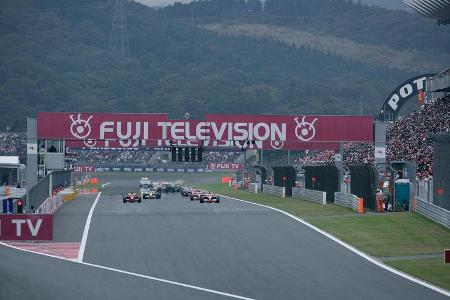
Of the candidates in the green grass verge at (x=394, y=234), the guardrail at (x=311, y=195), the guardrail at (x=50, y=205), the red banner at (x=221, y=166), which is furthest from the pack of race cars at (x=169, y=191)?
the red banner at (x=221, y=166)

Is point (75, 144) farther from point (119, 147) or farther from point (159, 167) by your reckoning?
point (159, 167)

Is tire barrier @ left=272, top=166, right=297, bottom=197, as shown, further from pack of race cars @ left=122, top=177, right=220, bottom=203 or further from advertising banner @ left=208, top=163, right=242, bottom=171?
advertising banner @ left=208, top=163, right=242, bottom=171

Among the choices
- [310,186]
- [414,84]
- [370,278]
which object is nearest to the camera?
[370,278]

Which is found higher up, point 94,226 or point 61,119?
point 61,119

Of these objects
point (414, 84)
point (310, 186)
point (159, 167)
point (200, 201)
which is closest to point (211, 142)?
point (200, 201)

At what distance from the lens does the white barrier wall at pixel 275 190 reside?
79.4 meters

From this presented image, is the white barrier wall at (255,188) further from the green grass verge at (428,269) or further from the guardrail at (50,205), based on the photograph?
the green grass verge at (428,269)

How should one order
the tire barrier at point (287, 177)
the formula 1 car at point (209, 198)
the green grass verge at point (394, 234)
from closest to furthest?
1. the green grass verge at point (394, 234)
2. the formula 1 car at point (209, 198)
3. the tire barrier at point (287, 177)

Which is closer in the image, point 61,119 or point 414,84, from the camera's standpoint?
point 61,119

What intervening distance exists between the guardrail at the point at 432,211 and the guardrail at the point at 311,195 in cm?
1467

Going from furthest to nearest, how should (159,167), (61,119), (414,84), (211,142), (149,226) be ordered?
(159,167) < (414,84) < (211,142) < (61,119) < (149,226)

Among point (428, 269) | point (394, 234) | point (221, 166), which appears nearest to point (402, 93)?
point (394, 234)

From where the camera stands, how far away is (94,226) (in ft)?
156

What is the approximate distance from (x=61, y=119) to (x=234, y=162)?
11614cm
